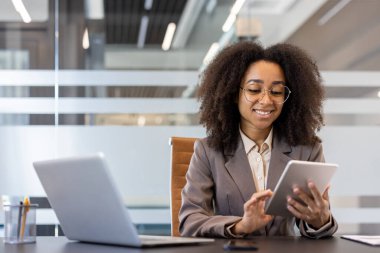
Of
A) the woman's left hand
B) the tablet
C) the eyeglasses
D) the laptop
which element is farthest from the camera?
the eyeglasses

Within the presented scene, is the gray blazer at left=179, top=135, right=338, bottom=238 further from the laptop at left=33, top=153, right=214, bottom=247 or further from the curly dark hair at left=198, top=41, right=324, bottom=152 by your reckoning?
the laptop at left=33, top=153, right=214, bottom=247

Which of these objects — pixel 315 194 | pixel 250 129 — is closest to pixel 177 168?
pixel 250 129

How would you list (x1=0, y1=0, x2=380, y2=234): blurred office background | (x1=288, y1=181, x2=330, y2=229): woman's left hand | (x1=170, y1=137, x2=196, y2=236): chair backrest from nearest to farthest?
(x1=288, y1=181, x2=330, y2=229): woman's left hand, (x1=170, y1=137, x2=196, y2=236): chair backrest, (x1=0, y1=0, x2=380, y2=234): blurred office background

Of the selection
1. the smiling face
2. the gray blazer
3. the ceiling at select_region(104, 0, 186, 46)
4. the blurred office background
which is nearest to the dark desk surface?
the gray blazer

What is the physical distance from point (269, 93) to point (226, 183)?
1.17 feet

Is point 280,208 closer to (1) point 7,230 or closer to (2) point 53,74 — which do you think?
(1) point 7,230

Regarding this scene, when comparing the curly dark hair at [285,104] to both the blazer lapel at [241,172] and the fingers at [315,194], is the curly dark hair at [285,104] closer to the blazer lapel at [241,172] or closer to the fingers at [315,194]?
the blazer lapel at [241,172]

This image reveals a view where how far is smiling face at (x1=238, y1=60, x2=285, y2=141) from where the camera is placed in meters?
2.43

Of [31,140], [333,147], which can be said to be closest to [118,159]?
[31,140]

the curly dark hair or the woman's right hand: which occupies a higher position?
the curly dark hair

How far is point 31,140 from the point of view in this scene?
168 inches

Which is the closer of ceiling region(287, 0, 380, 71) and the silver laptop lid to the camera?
the silver laptop lid

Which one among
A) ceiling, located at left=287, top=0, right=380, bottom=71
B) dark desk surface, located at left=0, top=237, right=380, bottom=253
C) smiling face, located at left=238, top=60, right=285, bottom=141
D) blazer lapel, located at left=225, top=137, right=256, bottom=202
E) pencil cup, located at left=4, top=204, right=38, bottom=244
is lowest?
dark desk surface, located at left=0, top=237, right=380, bottom=253

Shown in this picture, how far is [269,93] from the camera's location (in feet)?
8.01
